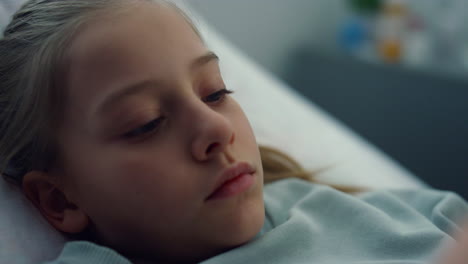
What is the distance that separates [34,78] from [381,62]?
4.84ft

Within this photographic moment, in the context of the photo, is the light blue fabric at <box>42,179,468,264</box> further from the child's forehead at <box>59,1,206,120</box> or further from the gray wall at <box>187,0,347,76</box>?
the gray wall at <box>187,0,347,76</box>

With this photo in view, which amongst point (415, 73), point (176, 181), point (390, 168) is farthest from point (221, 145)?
point (415, 73)

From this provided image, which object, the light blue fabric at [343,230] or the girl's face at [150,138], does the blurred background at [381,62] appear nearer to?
the light blue fabric at [343,230]

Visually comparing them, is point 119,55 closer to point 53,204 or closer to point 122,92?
point 122,92

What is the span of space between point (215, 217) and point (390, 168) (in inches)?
23.0

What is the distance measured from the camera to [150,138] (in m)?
0.50

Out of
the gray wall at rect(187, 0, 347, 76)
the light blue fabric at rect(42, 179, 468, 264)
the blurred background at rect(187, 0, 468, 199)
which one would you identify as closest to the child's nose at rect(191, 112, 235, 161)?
the light blue fabric at rect(42, 179, 468, 264)

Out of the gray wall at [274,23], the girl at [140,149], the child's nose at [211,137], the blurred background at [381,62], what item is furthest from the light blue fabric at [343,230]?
the gray wall at [274,23]

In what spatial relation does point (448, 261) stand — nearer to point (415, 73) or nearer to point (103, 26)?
point (103, 26)

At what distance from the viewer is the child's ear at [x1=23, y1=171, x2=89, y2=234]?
561 millimetres

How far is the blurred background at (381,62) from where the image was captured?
1.59 meters

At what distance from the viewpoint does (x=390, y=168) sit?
983 mm

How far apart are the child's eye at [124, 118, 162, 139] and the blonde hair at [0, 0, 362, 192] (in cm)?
8

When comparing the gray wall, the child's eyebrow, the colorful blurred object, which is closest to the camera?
the child's eyebrow
